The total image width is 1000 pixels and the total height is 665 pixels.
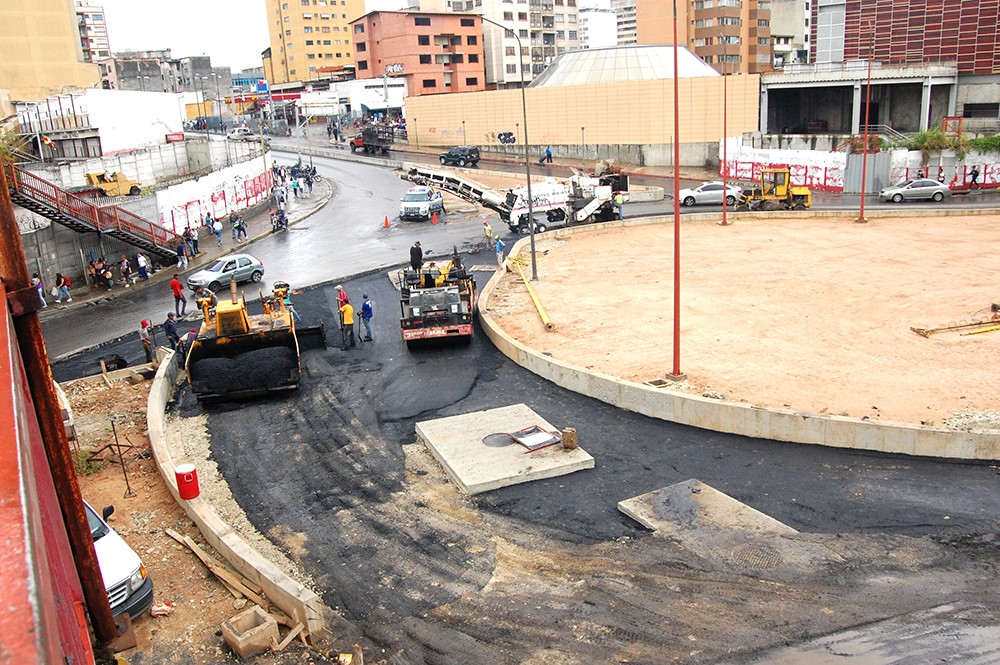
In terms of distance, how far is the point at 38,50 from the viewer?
63531 millimetres

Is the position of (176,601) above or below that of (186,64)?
below

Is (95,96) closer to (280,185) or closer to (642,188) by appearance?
(280,185)

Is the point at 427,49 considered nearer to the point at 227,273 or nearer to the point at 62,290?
the point at 227,273

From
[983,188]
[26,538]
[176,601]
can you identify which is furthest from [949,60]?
[26,538]

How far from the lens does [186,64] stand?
136125mm

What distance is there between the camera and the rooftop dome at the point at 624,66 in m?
74.7

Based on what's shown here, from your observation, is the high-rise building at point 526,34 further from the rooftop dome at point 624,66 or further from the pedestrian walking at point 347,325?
the pedestrian walking at point 347,325

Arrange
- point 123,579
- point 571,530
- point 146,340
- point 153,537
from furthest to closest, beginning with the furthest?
point 146,340, point 153,537, point 571,530, point 123,579

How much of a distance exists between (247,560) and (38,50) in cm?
6554

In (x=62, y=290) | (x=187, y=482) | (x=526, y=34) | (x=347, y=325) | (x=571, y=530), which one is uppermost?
(x=526, y=34)

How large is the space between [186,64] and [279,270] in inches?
4550

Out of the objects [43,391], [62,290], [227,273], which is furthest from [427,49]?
[43,391]

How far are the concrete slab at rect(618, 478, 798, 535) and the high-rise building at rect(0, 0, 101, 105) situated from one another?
63707 millimetres

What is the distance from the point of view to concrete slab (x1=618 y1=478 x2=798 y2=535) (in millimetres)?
13219
